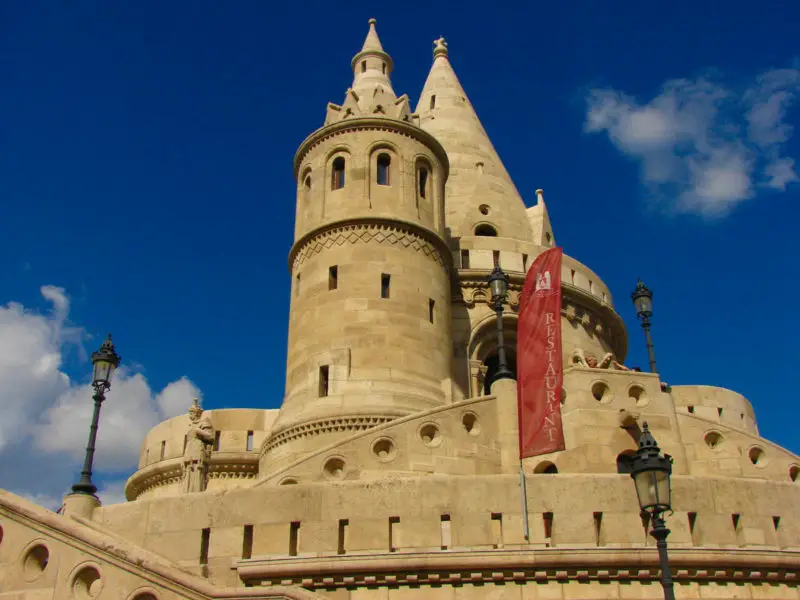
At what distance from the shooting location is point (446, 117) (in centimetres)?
3309

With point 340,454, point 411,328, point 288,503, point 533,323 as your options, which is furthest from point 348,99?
point 288,503

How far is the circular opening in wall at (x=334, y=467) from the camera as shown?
15883 mm

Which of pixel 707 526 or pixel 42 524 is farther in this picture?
pixel 707 526

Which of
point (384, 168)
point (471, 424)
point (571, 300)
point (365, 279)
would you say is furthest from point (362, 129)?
point (471, 424)

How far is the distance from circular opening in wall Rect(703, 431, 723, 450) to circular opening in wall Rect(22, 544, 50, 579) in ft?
40.7

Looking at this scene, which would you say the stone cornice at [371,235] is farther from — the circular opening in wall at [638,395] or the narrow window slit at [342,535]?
the narrow window slit at [342,535]

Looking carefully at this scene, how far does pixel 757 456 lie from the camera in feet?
56.4

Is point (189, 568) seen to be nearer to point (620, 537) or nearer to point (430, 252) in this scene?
point (620, 537)

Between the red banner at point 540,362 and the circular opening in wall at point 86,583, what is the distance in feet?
25.4

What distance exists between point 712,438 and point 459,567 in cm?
774

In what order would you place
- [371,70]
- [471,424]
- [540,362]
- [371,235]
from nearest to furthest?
1. [540,362]
2. [471,424]
3. [371,235]
4. [371,70]

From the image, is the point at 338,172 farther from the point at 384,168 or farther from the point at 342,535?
the point at 342,535

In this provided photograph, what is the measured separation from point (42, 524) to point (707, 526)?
9215 mm

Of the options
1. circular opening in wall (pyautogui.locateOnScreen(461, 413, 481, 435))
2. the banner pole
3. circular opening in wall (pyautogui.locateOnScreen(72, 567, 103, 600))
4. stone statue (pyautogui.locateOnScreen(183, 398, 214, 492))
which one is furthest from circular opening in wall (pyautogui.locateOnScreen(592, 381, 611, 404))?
circular opening in wall (pyautogui.locateOnScreen(72, 567, 103, 600))
